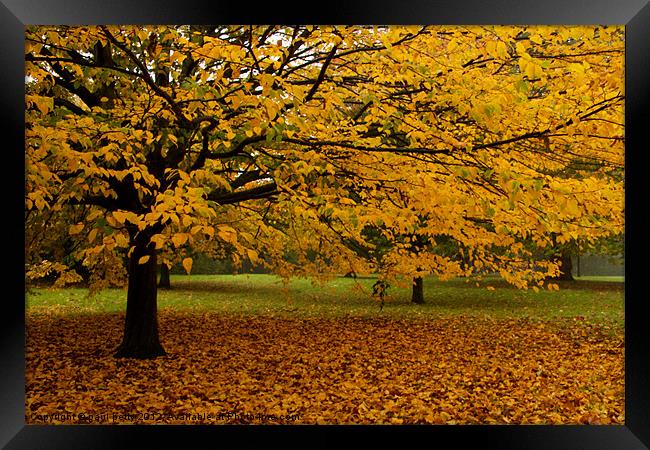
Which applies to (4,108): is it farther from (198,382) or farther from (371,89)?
(198,382)

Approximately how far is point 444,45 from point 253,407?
158 inches

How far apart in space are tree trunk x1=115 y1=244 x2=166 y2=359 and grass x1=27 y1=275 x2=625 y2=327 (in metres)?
3.34

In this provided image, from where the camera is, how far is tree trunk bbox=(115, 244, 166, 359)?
625 centimetres

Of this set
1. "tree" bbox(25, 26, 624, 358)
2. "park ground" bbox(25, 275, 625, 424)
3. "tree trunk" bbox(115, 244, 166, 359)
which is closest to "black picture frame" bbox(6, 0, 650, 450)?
"tree" bbox(25, 26, 624, 358)

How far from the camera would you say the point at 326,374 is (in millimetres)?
6250

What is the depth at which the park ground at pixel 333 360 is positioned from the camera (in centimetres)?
490

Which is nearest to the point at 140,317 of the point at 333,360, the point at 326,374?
the point at 326,374

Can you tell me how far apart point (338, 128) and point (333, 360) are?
3.51 metres

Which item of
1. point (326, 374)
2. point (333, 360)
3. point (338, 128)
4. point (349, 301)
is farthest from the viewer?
point (349, 301)

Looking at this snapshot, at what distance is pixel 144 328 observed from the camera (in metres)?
6.29

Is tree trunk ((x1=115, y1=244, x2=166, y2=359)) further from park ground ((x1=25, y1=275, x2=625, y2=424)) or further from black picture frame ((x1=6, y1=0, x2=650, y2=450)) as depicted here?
black picture frame ((x1=6, y1=0, x2=650, y2=450))

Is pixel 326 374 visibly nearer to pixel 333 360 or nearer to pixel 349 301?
pixel 333 360
